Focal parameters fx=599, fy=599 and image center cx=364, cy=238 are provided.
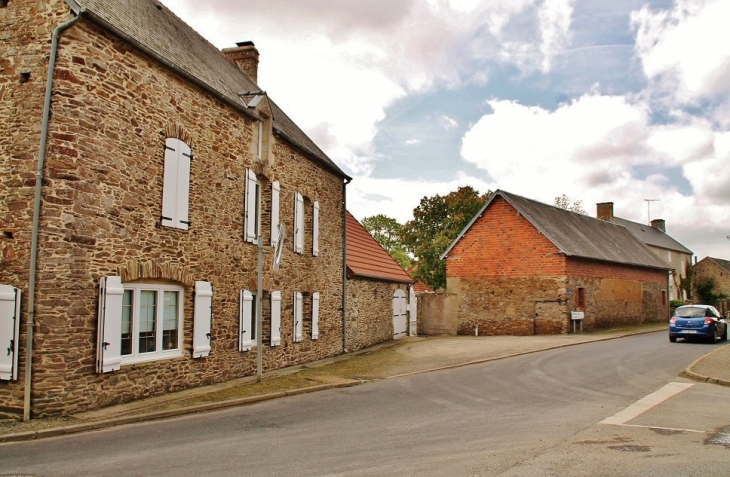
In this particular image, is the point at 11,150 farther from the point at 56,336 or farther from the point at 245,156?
the point at 245,156

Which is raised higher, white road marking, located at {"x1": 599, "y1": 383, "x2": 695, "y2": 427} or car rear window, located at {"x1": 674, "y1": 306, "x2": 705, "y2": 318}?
car rear window, located at {"x1": 674, "y1": 306, "x2": 705, "y2": 318}

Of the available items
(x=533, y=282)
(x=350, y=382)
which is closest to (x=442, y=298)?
(x=533, y=282)

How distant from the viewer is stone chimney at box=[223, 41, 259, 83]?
21203mm

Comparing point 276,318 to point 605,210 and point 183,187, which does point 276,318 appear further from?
point 605,210

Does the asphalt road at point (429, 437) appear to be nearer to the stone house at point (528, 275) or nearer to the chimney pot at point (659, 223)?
the stone house at point (528, 275)

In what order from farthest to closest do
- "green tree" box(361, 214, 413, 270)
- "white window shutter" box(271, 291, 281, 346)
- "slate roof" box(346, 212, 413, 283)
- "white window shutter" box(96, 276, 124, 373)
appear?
"green tree" box(361, 214, 413, 270) → "slate roof" box(346, 212, 413, 283) → "white window shutter" box(271, 291, 281, 346) → "white window shutter" box(96, 276, 124, 373)

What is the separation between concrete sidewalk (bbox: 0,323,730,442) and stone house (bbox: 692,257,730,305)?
47063mm

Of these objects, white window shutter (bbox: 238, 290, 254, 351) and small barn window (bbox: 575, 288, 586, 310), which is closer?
white window shutter (bbox: 238, 290, 254, 351)

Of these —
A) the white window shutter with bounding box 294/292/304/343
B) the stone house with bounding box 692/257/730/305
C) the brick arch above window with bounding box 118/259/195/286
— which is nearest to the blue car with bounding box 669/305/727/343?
the white window shutter with bounding box 294/292/304/343

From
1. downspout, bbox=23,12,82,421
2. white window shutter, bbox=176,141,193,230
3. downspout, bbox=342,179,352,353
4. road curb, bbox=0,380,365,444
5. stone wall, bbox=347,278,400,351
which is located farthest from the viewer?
stone wall, bbox=347,278,400,351

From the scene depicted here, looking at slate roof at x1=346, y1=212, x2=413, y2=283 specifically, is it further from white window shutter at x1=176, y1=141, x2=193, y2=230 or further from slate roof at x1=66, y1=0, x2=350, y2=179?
white window shutter at x1=176, y1=141, x2=193, y2=230

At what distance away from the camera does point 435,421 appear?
30.2 feet

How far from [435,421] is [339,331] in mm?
11603

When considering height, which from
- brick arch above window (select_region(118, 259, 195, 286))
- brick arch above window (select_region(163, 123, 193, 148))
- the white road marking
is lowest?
the white road marking
